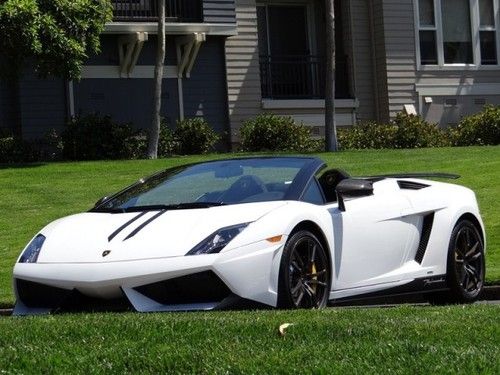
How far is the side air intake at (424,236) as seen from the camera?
9664mm

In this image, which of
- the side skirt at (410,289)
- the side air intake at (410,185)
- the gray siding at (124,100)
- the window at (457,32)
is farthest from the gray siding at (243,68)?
the side skirt at (410,289)

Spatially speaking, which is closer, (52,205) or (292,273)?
(292,273)

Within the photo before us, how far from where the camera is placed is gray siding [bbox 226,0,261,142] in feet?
93.8

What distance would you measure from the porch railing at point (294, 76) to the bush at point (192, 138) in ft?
12.6

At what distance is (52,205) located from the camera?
58.9 ft

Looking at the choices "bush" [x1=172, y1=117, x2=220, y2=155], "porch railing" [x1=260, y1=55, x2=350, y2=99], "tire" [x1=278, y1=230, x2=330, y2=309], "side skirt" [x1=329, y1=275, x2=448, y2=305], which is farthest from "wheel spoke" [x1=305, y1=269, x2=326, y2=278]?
"porch railing" [x1=260, y1=55, x2=350, y2=99]

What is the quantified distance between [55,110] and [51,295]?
18.5 m

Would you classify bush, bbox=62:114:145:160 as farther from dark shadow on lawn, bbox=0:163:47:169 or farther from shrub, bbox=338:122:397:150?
shrub, bbox=338:122:397:150

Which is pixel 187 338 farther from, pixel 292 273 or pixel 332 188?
pixel 332 188

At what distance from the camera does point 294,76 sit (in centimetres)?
3025

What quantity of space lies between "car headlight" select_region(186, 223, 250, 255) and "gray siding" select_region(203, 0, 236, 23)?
19939mm

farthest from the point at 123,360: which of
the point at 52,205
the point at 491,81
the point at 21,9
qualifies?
the point at 491,81

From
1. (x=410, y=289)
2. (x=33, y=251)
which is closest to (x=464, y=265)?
(x=410, y=289)

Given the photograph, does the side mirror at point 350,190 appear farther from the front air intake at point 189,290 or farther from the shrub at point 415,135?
the shrub at point 415,135
